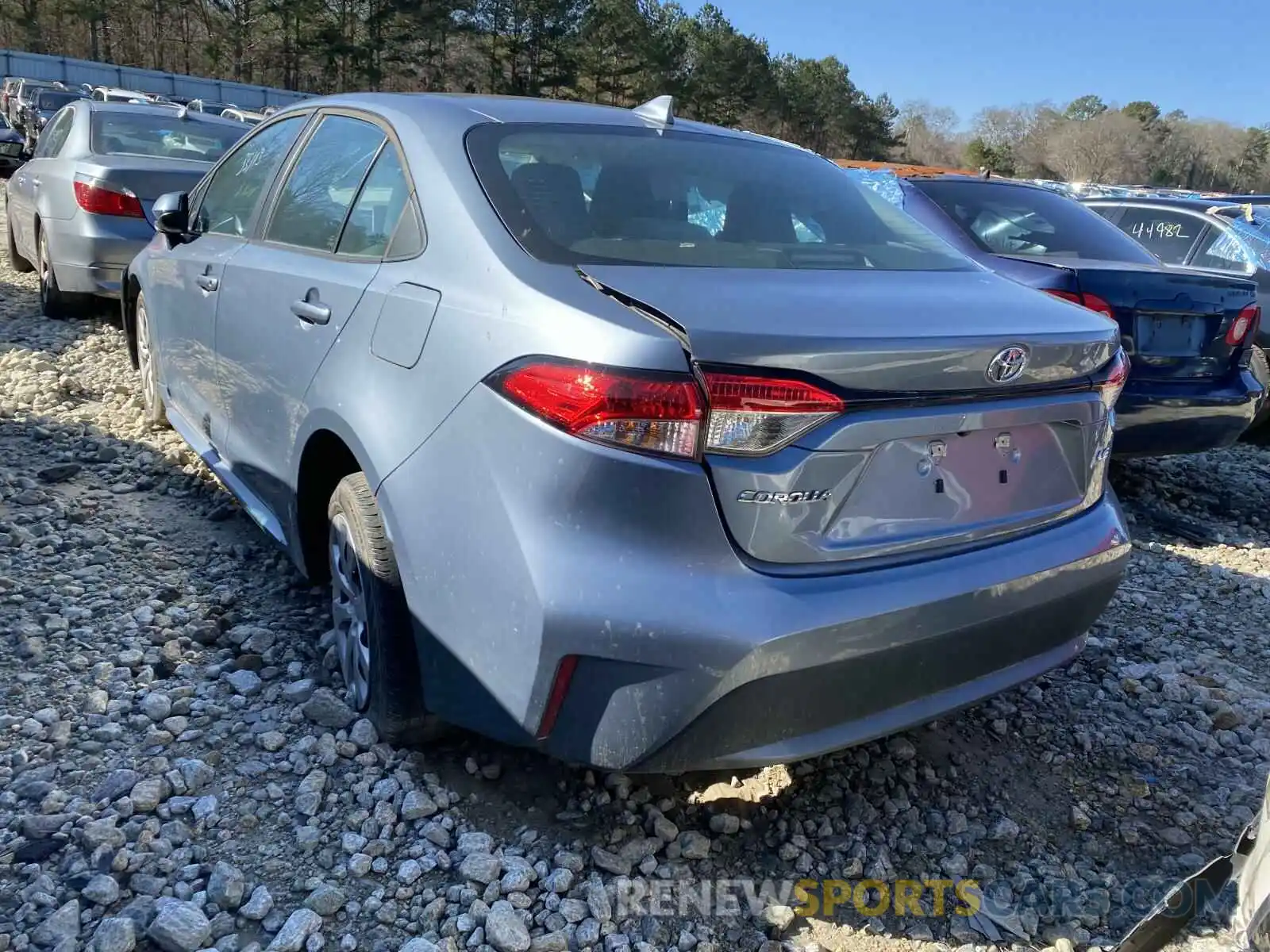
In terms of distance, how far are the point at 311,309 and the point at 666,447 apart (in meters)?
1.35

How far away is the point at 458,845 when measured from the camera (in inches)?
A: 91.6

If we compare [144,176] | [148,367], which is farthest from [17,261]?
[148,367]

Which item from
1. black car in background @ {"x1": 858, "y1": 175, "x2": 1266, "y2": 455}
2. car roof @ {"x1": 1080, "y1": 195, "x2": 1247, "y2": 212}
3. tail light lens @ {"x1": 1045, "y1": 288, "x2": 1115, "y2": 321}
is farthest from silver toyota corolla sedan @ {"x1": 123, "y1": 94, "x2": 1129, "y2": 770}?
car roof @ {"x1": 1080, "y1": 195, "x2": 1247, "y2": 212}

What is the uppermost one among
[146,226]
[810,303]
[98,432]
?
[810,303]

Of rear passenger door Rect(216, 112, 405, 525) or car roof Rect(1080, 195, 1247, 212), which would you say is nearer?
rear passenger door Rect(216, 112, 405, 525)

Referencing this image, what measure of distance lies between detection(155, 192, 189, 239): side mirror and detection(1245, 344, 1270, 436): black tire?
4.95m

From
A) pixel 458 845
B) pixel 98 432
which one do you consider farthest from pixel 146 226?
pixel 458 845

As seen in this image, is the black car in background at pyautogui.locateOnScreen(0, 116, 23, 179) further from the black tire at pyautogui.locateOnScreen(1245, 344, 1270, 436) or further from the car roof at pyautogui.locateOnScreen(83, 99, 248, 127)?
the black tire at pyautogui.locateOnScreen(1245, 344, 1270, 436)

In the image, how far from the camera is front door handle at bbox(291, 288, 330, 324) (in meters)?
2.68

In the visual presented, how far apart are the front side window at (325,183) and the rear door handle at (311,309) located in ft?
0.56

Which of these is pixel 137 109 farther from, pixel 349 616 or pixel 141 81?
pixel 141 81

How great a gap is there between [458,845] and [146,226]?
5555 millimetres

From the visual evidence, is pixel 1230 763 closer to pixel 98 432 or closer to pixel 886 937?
pixel 886 937

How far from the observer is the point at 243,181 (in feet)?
12.3
